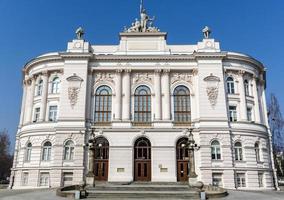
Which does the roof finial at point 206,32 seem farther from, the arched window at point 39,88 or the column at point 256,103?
the arched window at point 39,88

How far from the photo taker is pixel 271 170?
113 ft

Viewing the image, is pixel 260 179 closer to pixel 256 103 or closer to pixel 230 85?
pixel 256 103

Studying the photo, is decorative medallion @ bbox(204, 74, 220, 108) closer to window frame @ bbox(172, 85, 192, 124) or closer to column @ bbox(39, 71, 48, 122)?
window frame @ bbox(172, 85, 192, 124)

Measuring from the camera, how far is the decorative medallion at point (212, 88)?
111 ft

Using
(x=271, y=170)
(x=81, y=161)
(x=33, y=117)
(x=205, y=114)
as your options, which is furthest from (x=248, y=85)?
(x=33, y=117)

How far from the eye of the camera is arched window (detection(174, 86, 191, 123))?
113 feet

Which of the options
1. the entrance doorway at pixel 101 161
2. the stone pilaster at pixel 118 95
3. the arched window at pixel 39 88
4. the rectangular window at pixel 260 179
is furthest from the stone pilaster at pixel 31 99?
the rectangular window at pixel 260 179

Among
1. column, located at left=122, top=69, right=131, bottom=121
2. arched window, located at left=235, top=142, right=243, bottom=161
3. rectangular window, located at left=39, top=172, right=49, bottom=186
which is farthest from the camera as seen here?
column, located at left=122, top=69, right=131, bottom=121

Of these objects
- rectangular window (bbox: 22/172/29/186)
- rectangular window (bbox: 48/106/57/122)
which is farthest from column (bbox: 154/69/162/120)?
rectangular window (bbox: 22/172/29/186)

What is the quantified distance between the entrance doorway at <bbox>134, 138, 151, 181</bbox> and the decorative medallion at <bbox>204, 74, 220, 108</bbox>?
8.60 metres

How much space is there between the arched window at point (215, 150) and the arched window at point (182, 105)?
3869 mm

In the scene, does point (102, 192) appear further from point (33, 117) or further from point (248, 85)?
point (248, 85)

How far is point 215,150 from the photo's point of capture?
32.8 m

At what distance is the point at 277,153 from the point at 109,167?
3790 centimetres
